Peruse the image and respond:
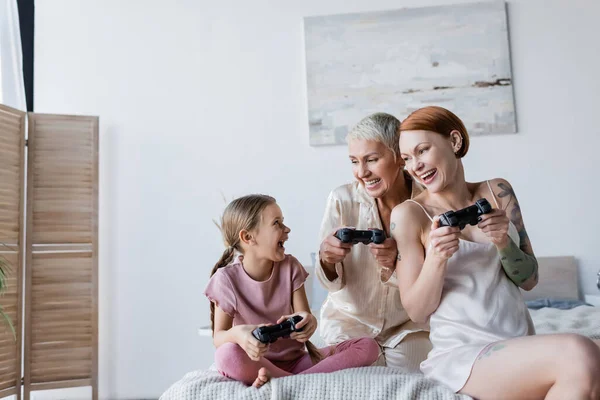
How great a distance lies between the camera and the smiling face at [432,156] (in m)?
1.50

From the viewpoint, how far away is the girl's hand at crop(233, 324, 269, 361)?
1.34 m

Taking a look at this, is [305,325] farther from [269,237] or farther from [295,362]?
[269,237]

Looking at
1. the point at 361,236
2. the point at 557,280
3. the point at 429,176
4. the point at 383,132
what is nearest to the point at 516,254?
the point at 429,176

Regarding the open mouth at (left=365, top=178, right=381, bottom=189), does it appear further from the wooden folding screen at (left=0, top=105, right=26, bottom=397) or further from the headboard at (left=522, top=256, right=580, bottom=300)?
the wooden folding screen at (left=0, top=105, right=26, bottom=397)

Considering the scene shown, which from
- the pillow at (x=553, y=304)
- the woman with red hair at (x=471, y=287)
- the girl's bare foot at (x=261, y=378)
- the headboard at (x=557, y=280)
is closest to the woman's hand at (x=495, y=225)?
the woman with red hair at (x=471, y=287)

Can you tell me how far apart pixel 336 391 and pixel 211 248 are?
2.50 metres

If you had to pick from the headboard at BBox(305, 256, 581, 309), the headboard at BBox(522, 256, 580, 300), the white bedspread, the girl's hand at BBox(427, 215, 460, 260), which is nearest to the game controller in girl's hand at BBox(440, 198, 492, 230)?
the girl's hand at BBox(427, 215, 460, 260)

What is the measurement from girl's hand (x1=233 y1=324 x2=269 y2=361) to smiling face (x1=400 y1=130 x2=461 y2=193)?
0.54 metres

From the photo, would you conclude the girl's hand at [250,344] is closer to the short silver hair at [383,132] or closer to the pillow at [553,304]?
the short silver hair at [383,132]

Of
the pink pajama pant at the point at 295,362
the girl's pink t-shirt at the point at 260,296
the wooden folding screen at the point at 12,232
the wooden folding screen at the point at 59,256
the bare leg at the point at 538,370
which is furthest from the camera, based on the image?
the wooden folding screen at the point at 59,256

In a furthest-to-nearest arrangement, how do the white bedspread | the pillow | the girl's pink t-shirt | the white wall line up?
the white wall, the pillow, the girl's pink t-shirt, the white bedspread

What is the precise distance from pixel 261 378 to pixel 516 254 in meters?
0.63

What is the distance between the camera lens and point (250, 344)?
4.44ft

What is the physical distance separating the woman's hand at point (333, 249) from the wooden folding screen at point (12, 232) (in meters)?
2.13
